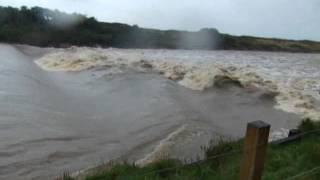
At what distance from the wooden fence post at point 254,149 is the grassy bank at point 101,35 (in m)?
53.0

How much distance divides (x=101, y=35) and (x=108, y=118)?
136 ft

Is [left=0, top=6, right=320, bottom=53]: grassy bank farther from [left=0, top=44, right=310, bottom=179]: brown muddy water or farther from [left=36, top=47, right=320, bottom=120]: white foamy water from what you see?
[left=0, top=44, right=310, bottom=179]: brown muddy water

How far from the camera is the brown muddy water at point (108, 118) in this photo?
1399 cm

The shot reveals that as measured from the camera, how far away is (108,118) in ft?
64.0

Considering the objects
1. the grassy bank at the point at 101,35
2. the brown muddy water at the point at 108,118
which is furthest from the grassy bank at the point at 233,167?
the grassy bank at the point at 101,35

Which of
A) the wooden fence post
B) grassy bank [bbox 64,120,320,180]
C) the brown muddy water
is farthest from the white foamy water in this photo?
the wooden fence post

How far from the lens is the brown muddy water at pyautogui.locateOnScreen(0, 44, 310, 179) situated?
14.0 m

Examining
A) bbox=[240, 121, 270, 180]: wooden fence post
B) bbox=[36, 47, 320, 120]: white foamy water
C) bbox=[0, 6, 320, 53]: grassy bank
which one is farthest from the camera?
bbox=[0, 6, 320, 53]: grassy bank

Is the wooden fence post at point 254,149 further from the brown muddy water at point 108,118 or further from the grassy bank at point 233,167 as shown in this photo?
the brown muddy water at point 108,118

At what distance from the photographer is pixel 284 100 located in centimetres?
2473

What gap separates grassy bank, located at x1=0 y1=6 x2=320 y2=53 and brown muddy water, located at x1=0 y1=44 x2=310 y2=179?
88.1 ft

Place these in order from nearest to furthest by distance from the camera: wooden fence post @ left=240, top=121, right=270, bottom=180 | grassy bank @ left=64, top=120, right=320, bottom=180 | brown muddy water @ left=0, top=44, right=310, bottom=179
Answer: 1. wooden fence post @ left=240, top=121, right=270, bottom=180
2. grassy bank @ left=64, top=120, right=320, bottom=180
3. brown muddy water @ left=0, top=44, right=310, bottom=179

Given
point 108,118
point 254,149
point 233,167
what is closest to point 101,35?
point 108,118

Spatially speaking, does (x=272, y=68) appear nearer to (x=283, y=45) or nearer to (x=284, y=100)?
(x=284, y=100)
